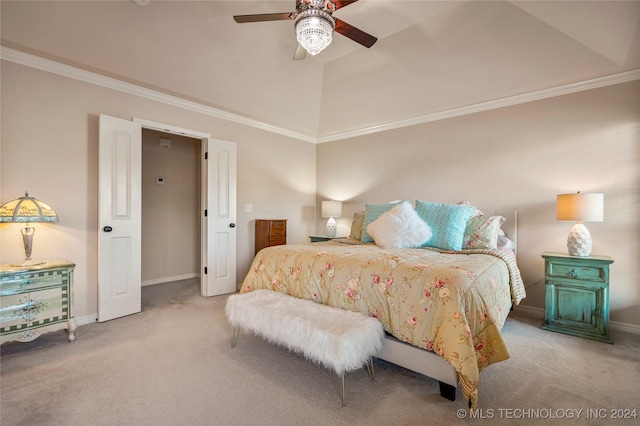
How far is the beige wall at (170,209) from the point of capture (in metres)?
4.67

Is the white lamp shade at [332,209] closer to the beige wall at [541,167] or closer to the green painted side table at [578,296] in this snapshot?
the beige wall at [541,167]

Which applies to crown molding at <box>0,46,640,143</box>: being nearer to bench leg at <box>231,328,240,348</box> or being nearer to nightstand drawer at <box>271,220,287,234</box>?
nightstand drawer at <box>271,220,287,234</box>

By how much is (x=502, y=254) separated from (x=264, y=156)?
350 cm

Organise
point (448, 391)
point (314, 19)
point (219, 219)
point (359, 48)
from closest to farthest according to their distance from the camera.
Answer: point (448, 391), point (314, 19), point (359, 48), point (219, 219)

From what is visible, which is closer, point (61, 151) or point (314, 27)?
point (314, 27)

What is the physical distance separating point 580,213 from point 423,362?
214cm

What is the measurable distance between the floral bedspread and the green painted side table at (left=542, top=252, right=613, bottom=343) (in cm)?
51

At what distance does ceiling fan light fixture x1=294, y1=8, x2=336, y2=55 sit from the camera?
2.02 metres

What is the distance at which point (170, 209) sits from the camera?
4.95m

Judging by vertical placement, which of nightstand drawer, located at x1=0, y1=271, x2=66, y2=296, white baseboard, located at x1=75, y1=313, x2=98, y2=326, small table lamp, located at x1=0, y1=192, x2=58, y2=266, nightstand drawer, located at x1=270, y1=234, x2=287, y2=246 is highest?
small table lamp, located at x1=0, y1=192, x2=58, y2=266

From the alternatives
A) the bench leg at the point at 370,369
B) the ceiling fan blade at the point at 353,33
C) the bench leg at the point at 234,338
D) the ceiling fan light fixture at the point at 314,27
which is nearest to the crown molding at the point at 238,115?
the ceiling fan blade at the point at 353,33

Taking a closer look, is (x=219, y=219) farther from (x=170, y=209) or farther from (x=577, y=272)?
(x=577, y=272)

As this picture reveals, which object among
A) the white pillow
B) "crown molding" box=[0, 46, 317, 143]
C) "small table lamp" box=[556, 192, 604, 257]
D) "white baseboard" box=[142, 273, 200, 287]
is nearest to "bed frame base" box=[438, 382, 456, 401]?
the white pillow

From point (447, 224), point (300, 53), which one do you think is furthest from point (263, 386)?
point (300, 53)
